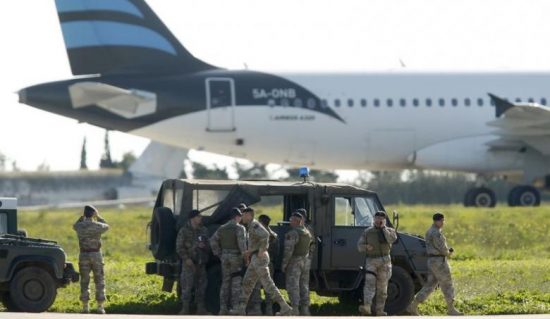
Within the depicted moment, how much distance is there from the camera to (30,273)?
1975 cm

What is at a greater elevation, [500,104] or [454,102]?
[454,102]

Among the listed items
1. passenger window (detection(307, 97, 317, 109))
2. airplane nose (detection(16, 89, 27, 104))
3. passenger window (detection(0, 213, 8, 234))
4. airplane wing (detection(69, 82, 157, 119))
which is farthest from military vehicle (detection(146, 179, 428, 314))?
passenger window (detection(307, 97, 317, 109))

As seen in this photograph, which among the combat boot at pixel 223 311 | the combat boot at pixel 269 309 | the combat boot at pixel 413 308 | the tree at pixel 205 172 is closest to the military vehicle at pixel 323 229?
the combat boot at pixel 413 308

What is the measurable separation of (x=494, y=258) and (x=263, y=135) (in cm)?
1045

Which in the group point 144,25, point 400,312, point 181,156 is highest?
point 144,25

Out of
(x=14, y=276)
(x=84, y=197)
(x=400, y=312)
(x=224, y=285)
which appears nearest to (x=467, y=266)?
(x=400, y=312)

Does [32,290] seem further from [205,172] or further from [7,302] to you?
[205,172]

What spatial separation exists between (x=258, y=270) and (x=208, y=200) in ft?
6.09

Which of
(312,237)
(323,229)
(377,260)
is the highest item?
(323,229)

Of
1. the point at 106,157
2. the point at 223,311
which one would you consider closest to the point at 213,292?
the point at 223,311

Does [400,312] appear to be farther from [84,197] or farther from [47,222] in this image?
[84,197]

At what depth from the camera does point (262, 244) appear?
19453mm

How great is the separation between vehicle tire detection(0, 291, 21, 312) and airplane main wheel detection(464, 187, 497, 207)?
26.1 meters

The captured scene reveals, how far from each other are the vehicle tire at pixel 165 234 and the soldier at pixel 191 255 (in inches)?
21.6
